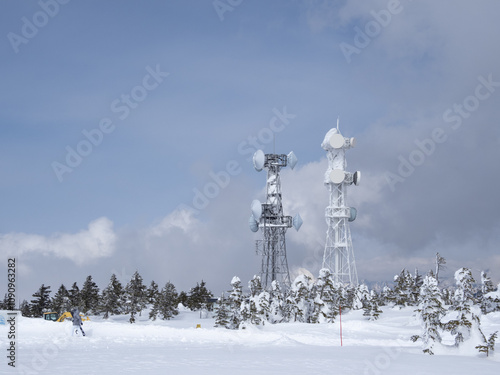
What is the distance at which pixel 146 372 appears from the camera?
1345 cm

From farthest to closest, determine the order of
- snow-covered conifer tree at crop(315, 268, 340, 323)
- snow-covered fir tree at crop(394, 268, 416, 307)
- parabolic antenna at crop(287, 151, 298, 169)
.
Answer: parabolic antenna at crop(287, 151, 298, 169), snow-covered fir tree at crop(394, 268, 416, 307), snow-covered conifer tree at crop(315, 268, 340, 323)

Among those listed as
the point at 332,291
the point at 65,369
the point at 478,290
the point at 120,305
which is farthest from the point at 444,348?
the point at 120,305

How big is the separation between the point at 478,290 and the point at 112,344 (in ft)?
175

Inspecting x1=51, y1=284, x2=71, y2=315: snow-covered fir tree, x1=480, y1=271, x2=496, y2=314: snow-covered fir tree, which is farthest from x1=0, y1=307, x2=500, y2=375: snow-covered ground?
x1=51, y1=284, x2=71, y2=315: snow-covered fir tree

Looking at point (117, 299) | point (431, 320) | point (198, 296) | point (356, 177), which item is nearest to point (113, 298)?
point (117, 299)

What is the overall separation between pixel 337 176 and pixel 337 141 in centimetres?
589

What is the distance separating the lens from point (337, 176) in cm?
7856

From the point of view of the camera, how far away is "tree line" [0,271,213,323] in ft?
256

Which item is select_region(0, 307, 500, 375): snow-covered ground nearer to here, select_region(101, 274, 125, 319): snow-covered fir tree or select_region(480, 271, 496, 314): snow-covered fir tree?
select_region(480, 271, 496, 314): snow-covered fir tree

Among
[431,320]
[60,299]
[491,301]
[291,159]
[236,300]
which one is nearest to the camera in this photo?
[431,320]

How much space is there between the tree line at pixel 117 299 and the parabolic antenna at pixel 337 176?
3329 cm

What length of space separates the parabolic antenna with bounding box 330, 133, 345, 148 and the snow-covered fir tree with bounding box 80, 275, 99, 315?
50.8 m

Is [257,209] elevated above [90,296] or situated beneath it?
elevated above

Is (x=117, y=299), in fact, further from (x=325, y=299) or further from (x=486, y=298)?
(x=486, y=298)
